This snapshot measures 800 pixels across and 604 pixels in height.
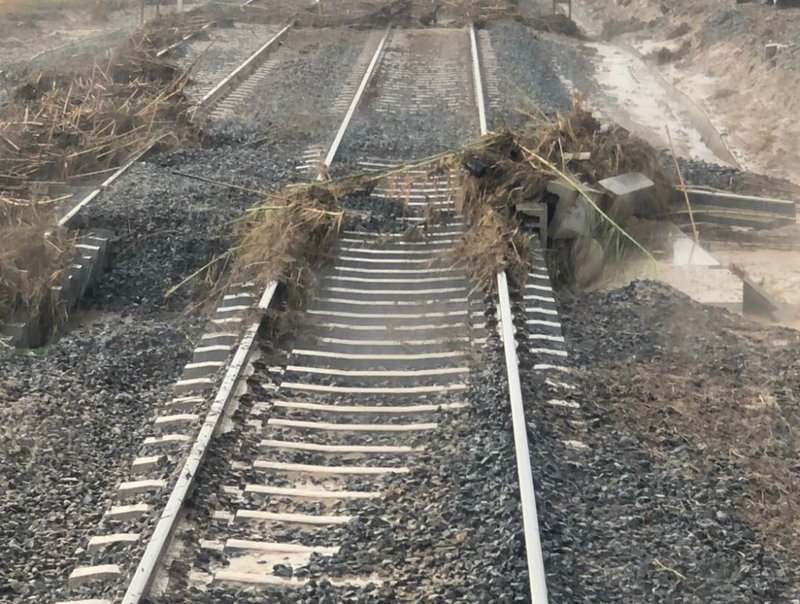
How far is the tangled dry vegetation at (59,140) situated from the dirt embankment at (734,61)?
854cm

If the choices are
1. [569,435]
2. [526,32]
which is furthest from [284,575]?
[526,32]

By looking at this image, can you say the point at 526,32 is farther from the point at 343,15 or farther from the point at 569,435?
the point at 569,435

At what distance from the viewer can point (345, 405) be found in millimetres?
6895

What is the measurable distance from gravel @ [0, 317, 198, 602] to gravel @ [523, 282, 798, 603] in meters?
2.70

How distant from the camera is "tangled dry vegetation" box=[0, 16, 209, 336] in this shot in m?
8.62

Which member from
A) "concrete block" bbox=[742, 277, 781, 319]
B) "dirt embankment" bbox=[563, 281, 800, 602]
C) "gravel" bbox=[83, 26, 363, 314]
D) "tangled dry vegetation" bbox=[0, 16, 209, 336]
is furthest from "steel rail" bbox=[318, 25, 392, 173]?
"concrete block" bbox=[742, 277, 781, 319]

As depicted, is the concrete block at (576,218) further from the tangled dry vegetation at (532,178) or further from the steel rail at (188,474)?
the steel rail at (188,474)

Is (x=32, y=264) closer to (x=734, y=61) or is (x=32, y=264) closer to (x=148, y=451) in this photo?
(x=148, y=451)

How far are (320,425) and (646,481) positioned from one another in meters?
2.15

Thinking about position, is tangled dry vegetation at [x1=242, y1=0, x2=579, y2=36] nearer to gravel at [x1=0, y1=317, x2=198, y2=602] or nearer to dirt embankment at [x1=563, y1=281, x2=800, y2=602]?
dirt embankment at [x1=563, y1=281, x2=800, y2=602]

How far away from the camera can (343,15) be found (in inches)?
961

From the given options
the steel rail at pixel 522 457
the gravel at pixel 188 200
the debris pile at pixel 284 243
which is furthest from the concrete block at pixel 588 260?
the gravel at pixel 188 200

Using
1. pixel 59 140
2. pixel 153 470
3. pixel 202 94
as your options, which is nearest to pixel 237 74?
pixel 202 94

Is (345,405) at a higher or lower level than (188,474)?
lower
